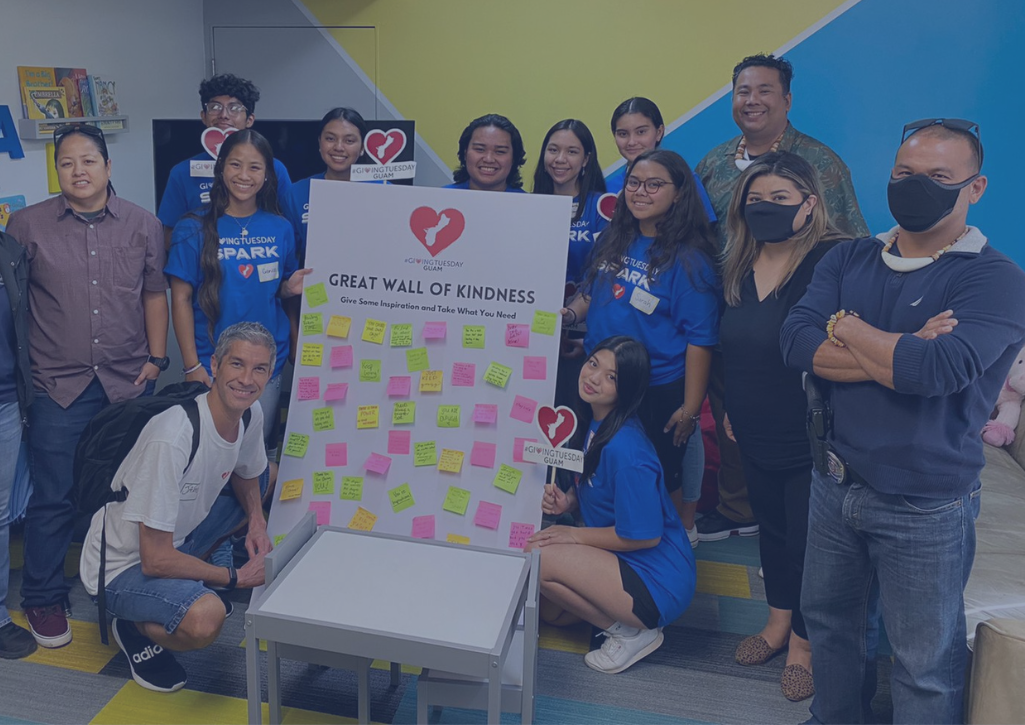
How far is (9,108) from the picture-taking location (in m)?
3.82

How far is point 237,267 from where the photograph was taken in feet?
9.98

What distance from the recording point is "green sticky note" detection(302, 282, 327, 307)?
301cm

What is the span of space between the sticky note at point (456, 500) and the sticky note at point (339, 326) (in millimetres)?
662

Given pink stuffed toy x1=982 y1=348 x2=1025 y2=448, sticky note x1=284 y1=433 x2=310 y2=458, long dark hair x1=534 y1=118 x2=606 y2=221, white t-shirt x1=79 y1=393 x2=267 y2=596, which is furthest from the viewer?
pink stuffed toy x1=982 y1=348 x2=1025 y2=448

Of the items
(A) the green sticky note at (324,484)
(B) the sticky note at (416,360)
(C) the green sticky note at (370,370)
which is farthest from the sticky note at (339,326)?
(A) the green sticky note at (324,484)

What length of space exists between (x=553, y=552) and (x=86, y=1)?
3715 mm

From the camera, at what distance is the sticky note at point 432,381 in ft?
9.62

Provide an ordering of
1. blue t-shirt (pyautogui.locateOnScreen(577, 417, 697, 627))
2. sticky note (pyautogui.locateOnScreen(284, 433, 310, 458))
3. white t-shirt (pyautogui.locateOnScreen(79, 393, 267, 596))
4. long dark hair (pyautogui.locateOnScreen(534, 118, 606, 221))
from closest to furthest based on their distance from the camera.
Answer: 1. white t-shirt (pyautogui.locateOnScreen(79, 393, 267, 596))
2. blue t-shirt (pyautogui.locateOnScreen(577, 417, 697, 627))
3. sticky note (pyautogui.locateOnScreen(284, 433, 310, 458))
4. long dark hair (pyautogui.locateOnScreen(534, 118, 606, 221))

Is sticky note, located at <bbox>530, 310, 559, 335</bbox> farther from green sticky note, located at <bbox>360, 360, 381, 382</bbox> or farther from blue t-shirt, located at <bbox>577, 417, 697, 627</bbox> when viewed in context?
green sticky note, located at <bbox>360, 360, 381, 382</bbox>

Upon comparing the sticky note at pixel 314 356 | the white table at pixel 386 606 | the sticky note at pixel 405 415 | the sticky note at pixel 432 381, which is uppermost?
the sticky note at pixel 314 356

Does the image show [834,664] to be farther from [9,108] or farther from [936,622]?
[9,108]

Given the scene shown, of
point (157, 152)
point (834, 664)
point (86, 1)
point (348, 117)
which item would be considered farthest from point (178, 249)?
point (834, 664)

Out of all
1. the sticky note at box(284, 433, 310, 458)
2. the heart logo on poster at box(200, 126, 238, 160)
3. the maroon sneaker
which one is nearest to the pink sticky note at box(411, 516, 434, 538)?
the sticky note at box(284, 433, 310, 458)

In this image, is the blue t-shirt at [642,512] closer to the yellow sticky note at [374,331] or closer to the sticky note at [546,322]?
the sticky note at [546,322]
